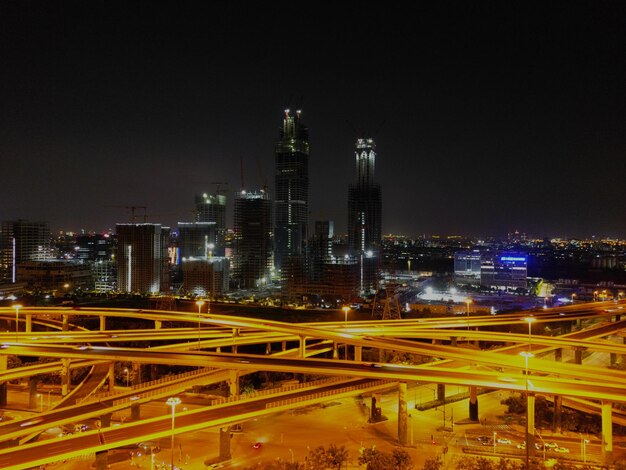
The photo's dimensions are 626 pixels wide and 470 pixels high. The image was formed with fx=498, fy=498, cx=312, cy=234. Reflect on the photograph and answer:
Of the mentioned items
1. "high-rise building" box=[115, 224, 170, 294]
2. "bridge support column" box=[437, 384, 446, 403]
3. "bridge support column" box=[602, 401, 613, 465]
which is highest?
"high-rise building" box=[115, 224, 170, 294]

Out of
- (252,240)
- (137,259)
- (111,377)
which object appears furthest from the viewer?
(252,240)

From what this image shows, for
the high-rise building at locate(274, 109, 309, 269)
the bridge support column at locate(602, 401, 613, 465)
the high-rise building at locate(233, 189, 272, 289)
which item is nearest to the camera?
the bridge support column at locate(602, 401, 613, 465)

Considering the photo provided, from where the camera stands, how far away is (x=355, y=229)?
3895 inches

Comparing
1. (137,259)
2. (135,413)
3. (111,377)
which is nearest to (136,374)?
(111,377)

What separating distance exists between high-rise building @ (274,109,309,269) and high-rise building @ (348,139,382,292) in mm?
13518

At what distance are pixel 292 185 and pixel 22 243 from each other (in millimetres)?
56423

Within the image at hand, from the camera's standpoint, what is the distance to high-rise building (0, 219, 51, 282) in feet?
240

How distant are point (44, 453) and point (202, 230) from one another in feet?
284

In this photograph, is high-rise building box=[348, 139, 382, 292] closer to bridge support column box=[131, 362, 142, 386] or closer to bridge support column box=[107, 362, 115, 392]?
bridge support column box=[131, 362, 142, 386]

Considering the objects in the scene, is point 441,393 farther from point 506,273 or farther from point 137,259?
point 137,259

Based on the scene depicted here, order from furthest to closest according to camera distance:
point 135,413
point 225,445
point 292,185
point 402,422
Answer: point 292,185
point 135,413
point 402,422
point 225,445

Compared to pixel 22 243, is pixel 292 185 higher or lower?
higher

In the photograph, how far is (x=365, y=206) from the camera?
101375mm

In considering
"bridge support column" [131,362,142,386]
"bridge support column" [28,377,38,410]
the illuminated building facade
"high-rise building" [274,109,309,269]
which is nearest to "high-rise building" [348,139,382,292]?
"high-rise building" [274,109,309,269]
